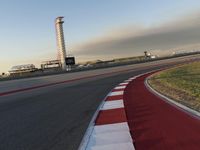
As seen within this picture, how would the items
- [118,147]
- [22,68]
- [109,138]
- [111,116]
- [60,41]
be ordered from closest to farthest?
[118,147] → [109,138] → [111,116] → [22,68] → [60,41]

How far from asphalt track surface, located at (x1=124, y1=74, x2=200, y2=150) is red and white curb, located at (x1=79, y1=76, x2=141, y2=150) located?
135 mm

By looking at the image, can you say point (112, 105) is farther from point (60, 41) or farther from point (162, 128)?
point (60, 41)

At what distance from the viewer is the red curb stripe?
23.6 feet

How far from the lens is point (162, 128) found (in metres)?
6.13

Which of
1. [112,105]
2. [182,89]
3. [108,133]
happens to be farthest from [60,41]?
[108,133]

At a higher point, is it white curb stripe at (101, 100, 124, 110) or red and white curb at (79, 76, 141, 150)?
red and white curb at (79, 76, 141, 150)

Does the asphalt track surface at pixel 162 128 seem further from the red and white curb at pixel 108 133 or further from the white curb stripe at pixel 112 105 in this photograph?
the white curb stripe at pixel 112 105

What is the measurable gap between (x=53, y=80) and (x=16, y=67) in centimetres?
4945

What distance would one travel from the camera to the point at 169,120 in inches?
268

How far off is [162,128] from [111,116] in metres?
1.89

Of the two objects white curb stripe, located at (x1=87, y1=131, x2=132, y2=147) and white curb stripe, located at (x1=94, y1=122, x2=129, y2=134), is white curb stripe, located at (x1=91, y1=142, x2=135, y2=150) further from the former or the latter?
white curb stripe, located at (x1=94, y1=122, x2=129, y2=134)

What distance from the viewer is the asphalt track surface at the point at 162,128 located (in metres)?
5.03

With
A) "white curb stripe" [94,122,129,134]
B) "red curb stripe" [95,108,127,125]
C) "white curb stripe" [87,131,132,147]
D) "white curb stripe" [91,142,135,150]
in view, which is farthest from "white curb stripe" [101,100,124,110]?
"white curb stripe" [91,142,135,150]

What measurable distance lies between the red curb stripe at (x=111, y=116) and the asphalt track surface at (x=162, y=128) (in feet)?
0.54
